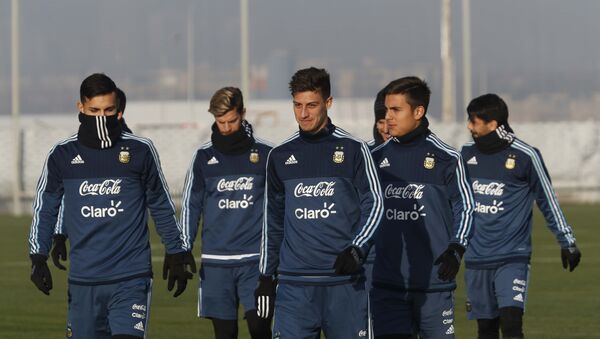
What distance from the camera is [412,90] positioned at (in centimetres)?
983

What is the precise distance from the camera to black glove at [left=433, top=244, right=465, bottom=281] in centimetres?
915

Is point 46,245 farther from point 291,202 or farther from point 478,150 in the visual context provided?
point 478,150

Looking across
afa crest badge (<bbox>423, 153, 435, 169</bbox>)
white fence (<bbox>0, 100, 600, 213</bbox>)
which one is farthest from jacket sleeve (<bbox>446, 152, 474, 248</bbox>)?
white fence (<bbox>0, 100, 600, 213</bbox>)

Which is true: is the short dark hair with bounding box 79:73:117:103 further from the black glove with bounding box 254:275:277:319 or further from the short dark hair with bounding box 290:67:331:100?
the black glove with bounding box 254:275:277:319

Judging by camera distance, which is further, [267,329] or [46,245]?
[267,329]

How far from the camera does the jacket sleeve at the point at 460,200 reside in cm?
945

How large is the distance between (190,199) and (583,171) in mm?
38048

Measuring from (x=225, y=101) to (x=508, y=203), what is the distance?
2431mm

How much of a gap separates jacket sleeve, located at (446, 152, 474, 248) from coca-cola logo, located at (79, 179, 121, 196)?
215 centimetres

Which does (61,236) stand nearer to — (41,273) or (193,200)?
(41,273)

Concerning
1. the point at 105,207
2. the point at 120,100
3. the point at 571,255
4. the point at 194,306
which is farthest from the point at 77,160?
the point at 194,306

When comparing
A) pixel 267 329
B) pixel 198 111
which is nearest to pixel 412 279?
pixel 267 329

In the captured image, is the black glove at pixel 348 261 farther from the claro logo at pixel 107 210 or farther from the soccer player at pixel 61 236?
the soccer player at pixel 61 236

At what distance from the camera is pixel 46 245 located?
946cm
